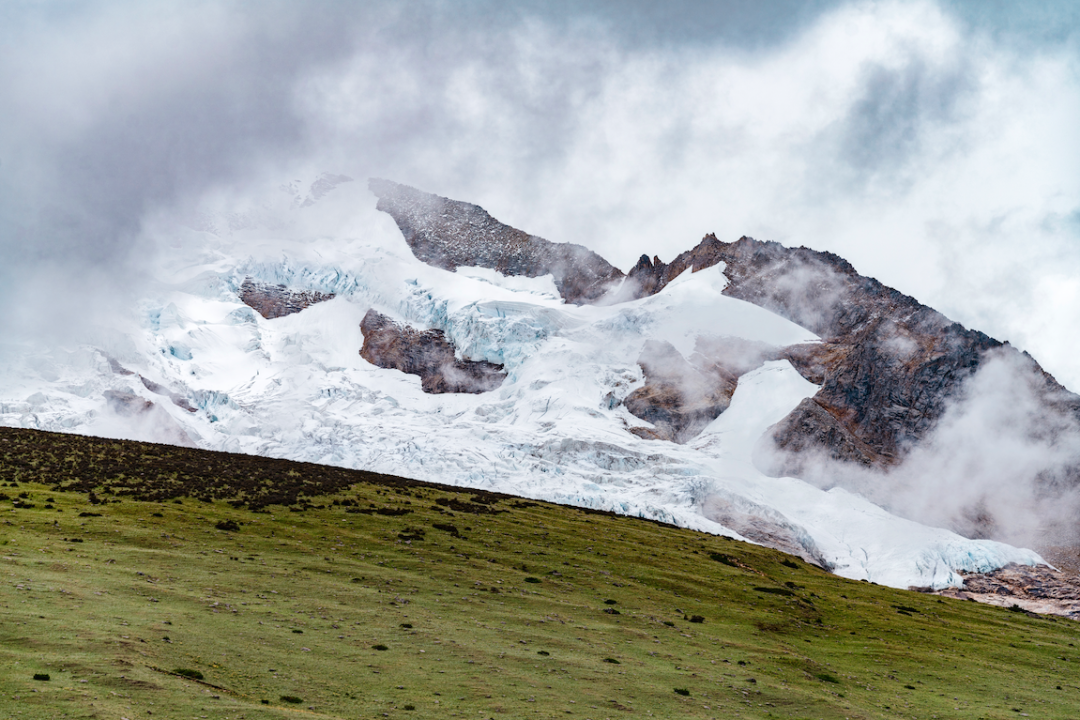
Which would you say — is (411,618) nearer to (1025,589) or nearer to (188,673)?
(188,673)

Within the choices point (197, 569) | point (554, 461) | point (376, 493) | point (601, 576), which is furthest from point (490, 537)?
point (554, 461)

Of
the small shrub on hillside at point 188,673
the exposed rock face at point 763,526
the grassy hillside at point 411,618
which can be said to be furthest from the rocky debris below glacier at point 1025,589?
the small shrub on hillside at point 188,673

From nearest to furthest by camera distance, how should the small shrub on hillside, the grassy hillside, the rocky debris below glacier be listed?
the small shrub on hillside < the grassy hillside < the rocky debris below glacier

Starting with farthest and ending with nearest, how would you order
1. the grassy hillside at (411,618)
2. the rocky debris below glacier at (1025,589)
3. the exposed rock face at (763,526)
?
the exposed rock face at (763,526) < the rocky debris below glacier at (1025,589) < the grassy hillside at (411,618)

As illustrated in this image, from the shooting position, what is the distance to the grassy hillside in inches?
1200

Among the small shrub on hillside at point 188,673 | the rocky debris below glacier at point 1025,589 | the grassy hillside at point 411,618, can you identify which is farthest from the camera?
the rocky debris below glacier at point 1025,589

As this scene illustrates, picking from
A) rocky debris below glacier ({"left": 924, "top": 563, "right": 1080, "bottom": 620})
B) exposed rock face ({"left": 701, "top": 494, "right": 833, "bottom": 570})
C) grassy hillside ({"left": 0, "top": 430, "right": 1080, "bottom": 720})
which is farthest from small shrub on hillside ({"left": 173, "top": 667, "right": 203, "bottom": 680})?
rocky debris below glacier ({"left": 924, "top": 563, "right": 1080, "bottom": 620})

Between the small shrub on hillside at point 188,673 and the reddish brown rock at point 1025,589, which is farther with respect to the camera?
the reddish brown rock at point 1025,589

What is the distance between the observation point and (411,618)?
142 ft

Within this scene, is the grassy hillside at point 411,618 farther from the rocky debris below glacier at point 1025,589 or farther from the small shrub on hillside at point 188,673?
the rocky debris below glacier at point 1025,589

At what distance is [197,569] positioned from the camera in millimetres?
46781

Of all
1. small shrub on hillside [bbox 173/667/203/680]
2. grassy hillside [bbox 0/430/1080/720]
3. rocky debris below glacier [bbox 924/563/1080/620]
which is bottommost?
small shrub on hillside [bbox 173/667/203/680]

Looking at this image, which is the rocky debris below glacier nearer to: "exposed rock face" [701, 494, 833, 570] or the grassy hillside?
"exposed rock face" [701, 494, 833, 570]

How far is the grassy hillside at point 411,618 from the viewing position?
30.5 m
